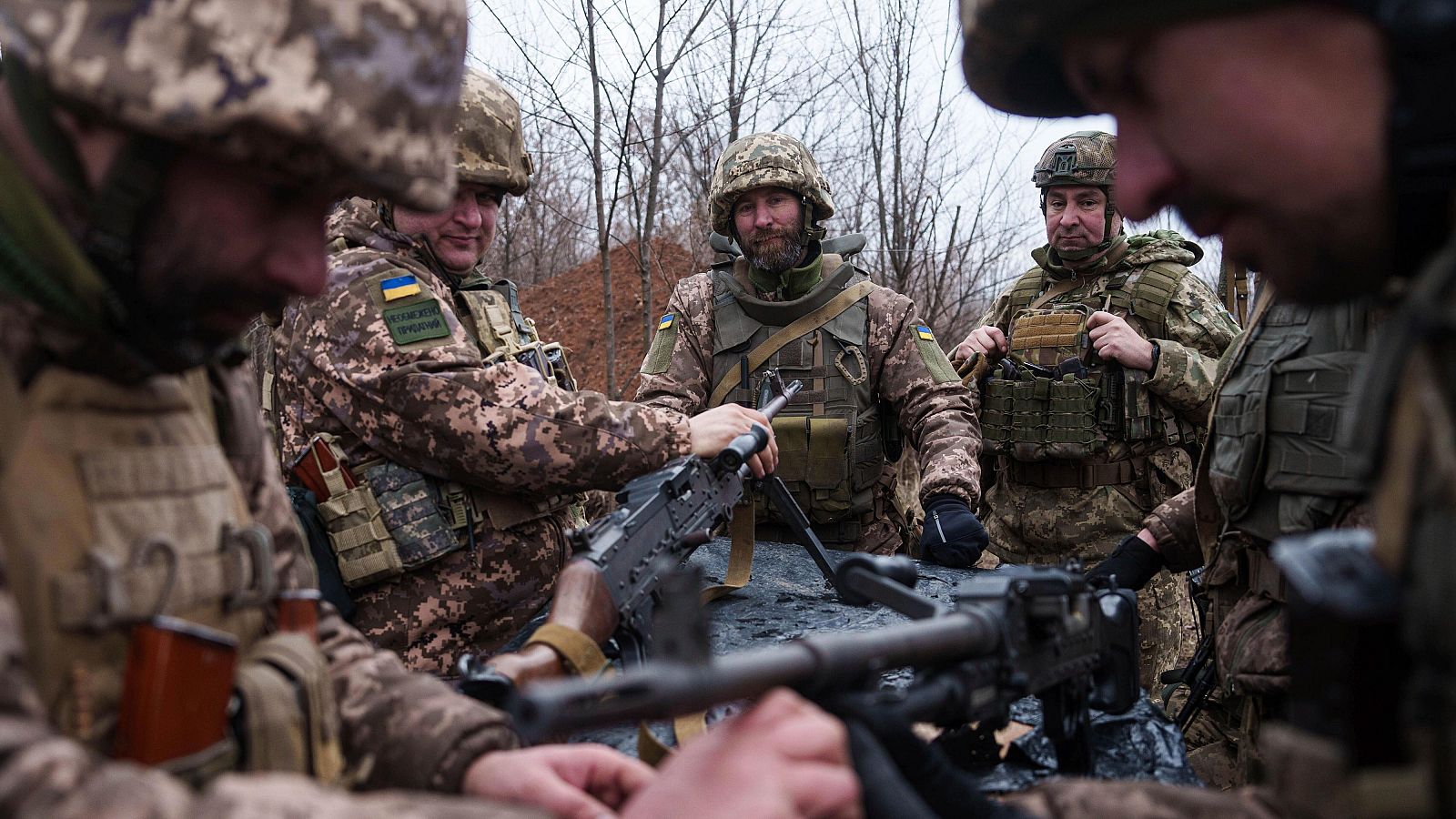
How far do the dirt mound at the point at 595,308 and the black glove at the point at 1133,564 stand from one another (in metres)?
14.7

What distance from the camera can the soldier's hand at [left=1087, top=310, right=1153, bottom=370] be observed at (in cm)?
517

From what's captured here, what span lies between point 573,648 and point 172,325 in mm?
1302

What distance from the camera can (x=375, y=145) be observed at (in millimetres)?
1446

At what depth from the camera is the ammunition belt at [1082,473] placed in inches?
213

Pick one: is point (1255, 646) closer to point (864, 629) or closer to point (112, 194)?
point (864, 629)

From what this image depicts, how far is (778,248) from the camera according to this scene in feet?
16.2

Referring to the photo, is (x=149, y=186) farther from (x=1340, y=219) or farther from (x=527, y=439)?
(x=527, y=439)

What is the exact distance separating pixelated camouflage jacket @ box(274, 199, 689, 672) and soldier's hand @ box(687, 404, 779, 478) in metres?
0.08

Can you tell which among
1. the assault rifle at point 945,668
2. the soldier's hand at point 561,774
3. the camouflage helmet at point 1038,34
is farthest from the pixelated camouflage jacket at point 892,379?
the soldier's hand at point 561,774

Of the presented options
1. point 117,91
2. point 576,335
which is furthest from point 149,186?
point 576,335

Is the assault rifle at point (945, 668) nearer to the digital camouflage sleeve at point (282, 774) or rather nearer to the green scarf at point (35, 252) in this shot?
the digital camouflage sleeve at point (282, 774)

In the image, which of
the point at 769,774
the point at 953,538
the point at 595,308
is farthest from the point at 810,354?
the point at 595,308

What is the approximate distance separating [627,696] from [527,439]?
2.13 meters

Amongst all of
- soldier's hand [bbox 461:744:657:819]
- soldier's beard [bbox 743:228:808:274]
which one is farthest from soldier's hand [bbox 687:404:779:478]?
soldier's hand [bbox 461:744:657:819]
